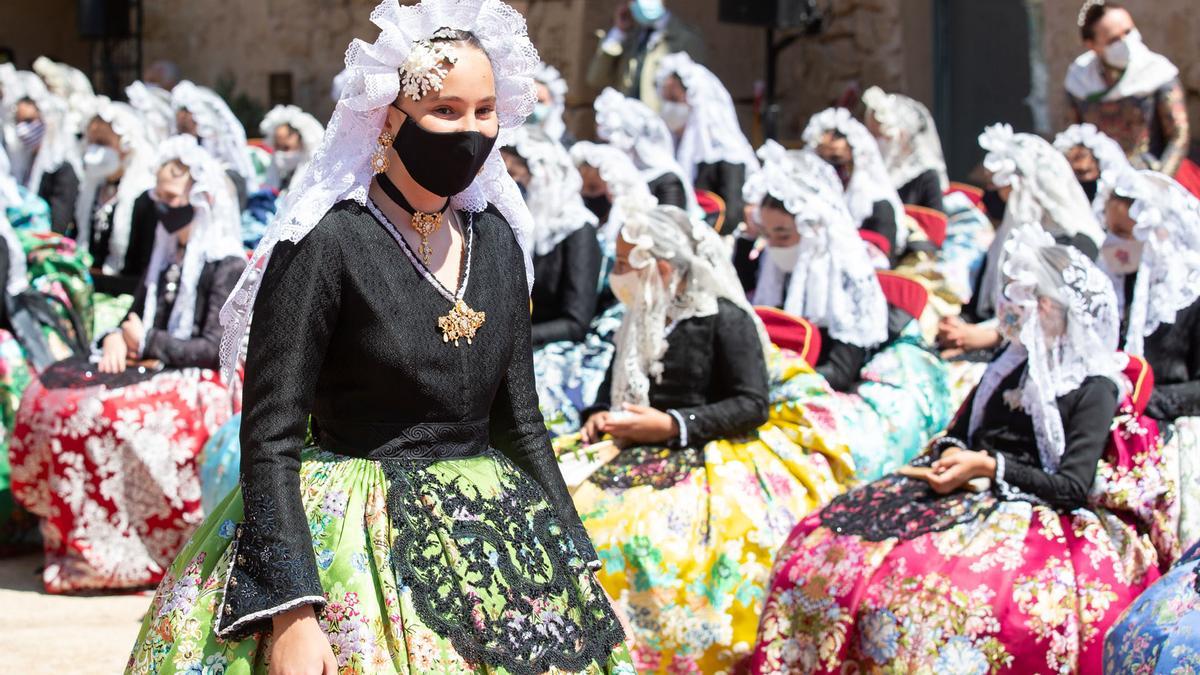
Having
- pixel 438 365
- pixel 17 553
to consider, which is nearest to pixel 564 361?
pixel 17 553

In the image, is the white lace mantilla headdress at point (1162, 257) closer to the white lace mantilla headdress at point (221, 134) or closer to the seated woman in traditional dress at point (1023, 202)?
the seated woman in traditional dress at point (1023, 202)

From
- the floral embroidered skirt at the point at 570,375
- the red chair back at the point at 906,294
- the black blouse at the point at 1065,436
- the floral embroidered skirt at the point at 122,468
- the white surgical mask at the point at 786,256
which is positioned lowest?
the floral embroidered skirt at the point at 122,468

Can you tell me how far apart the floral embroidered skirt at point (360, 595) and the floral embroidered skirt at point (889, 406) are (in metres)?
2.59

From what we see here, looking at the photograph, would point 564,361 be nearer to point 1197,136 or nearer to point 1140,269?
point 1140,269

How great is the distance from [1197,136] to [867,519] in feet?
21.4

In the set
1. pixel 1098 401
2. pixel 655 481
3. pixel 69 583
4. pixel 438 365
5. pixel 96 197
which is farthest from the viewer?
pixel 96 197

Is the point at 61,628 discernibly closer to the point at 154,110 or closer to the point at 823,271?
the point at 823,271

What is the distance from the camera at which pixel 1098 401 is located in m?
4.32

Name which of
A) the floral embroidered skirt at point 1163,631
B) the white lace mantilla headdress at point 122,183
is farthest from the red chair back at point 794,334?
the white lace mantilla headdress at point 122,183

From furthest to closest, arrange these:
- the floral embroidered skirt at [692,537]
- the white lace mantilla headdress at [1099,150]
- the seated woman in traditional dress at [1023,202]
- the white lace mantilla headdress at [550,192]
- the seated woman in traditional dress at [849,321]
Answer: the white lace mantilla headdress at [550,192] → the seated woman in traditional dress at [1023,202] → the white lace mantilla headdress at [1099,150] → the seated woman in traditional dress at [849,321] → the floral embroidered skirt at [692,537]

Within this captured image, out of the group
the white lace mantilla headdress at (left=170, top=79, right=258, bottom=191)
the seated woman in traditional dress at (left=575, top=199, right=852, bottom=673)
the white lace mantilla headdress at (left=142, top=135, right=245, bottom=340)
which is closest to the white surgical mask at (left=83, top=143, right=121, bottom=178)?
Answer: the white lace mantilla headdress at (left=170, top=79, right=258, bottom=191)

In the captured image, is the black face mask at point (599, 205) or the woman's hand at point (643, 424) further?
the black face mask at point (599, 205)

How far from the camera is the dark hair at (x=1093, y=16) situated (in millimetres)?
8547

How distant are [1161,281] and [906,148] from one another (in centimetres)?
443
